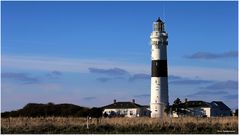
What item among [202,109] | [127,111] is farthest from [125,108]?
[202,109]

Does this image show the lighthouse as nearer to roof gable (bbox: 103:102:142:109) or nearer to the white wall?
the white wall

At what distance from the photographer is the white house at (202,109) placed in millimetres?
60338

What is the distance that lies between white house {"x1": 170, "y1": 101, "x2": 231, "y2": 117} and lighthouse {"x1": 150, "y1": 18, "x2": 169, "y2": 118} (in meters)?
11.0

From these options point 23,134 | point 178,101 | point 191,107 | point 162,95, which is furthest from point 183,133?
point 191,107

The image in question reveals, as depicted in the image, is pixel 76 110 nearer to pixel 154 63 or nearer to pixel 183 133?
pixel 154 63

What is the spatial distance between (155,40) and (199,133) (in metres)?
24.3

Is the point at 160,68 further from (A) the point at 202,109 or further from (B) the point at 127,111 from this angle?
(B) the point at 127,111

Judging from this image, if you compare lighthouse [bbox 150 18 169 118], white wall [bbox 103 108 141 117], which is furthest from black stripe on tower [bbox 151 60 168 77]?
white wall [bbox 103 108 141 117]

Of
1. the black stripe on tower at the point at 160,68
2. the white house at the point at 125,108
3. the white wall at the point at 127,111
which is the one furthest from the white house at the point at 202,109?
the black stripe on tower at the point at 160,68

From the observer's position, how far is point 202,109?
66.6 m

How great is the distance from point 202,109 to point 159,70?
22482 millimetres

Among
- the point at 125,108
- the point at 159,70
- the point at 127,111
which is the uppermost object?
the point at 159,70

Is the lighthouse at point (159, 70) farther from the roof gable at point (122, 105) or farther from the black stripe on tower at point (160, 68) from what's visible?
the roof gable at point (122, 105)

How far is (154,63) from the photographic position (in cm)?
4547
